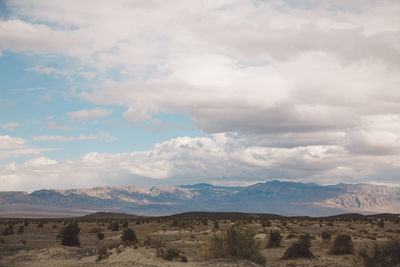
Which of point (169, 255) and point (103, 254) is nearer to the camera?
point (169, 255)

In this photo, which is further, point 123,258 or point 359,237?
point 359,237

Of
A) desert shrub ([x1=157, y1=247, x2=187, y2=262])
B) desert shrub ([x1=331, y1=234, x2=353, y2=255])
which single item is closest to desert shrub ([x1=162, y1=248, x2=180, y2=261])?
desert shrub ([x1=157, y1=247, x2=187, y2=262])

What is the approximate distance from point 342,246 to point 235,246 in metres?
8.34

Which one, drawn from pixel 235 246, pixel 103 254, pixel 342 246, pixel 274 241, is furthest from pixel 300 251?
pixel 103 254

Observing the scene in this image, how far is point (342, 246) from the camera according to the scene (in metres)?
27.0

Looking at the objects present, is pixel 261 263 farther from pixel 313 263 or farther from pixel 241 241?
pixel 313 263

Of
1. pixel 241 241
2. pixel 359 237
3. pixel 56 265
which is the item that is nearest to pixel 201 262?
pixel 241 241

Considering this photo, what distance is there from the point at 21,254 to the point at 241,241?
16240 mm

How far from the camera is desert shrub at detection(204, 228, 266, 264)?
23.3 metres

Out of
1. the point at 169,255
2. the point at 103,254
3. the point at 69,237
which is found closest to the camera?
the point at 169,255

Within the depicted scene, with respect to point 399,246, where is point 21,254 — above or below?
below

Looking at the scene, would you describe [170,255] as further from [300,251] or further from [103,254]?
[300,251]

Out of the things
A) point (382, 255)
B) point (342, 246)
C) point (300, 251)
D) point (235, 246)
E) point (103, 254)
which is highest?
point (382, 255)

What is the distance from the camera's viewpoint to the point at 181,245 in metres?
34.4
